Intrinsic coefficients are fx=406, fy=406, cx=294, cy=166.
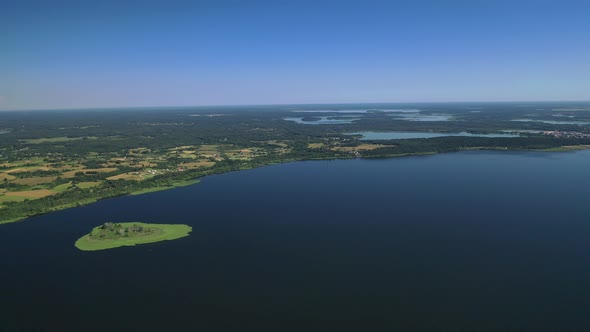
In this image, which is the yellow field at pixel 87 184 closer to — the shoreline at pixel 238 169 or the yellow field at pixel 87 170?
the yellow field at pixel 87 170

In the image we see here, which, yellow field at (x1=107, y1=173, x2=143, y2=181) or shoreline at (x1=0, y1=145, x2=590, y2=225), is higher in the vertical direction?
yellow field at (x1=107, y1=173, x2=143, y2=181)

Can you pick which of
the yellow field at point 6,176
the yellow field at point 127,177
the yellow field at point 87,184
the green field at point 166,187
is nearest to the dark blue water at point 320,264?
the green field at point 166,187

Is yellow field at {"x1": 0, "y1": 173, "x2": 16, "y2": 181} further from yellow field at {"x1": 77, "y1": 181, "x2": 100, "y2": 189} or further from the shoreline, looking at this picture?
the shoreline

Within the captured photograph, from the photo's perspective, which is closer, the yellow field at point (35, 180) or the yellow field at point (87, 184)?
the yellow field at point (87, 184)

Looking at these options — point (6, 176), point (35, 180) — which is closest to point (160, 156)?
point (35, 180)

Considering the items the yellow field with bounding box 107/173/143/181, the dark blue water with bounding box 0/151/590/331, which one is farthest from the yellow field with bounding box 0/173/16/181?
the dark blue water with bounding box 0/151/590/331
